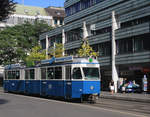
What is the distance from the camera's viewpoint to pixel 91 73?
67.6 ft

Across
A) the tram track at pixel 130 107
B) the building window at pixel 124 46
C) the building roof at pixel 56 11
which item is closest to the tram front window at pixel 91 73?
the tram track at pixel 130 107

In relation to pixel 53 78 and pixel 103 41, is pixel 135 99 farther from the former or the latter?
pixel 103 41

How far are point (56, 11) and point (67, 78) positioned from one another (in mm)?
73463

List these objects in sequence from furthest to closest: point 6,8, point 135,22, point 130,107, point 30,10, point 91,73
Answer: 1. point 30,10
2. point 135,22
3. point 91,73
4. point 130,107
5. point 6,8

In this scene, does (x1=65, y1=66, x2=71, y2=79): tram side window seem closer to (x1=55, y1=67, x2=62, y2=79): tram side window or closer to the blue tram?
the blue tram

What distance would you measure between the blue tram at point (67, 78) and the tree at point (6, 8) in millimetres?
7397

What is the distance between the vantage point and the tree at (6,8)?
13852 mm

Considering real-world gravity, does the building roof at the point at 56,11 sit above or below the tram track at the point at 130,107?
above

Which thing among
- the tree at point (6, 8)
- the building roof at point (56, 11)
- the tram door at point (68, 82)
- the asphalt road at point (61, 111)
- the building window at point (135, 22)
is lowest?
the asphalt road at point (61, 111)

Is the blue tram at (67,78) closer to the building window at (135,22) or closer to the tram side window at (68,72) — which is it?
the tram side window at (68,72)

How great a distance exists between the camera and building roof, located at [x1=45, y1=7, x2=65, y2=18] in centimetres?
9115

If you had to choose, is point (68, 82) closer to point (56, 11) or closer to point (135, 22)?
point (135, 22)

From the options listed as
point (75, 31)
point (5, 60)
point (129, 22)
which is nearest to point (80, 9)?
point (75, 31)

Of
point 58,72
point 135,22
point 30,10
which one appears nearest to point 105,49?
point 135,22
